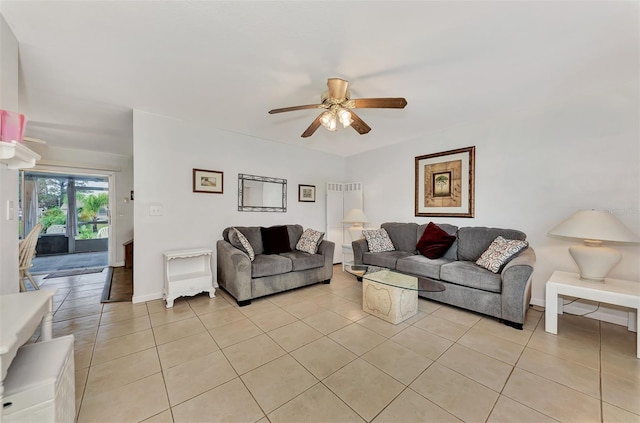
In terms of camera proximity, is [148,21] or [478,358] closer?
[148,21]

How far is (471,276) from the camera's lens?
2.63 m

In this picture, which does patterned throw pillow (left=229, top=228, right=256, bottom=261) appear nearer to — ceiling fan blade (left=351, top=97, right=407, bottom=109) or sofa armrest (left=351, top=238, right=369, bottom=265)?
sofa armrest (left=351, top=238, right=369, bottom=265)

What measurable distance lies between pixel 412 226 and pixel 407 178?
0.87 metres

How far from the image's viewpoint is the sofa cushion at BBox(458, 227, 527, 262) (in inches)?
117

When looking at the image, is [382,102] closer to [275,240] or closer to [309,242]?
[309,242]

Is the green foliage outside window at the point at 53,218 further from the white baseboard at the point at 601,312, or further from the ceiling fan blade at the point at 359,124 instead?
the white baseboard at the point at 601,312

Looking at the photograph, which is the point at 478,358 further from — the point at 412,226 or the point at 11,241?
the point at 11,241

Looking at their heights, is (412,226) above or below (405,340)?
above

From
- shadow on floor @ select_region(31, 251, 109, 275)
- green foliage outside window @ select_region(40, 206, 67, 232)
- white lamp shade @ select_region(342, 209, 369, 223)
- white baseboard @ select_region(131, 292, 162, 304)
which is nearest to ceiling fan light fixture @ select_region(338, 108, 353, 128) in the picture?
white lamp shade @ select_region(342, 209, 369, 223)

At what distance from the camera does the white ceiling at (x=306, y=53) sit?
150 centimetres

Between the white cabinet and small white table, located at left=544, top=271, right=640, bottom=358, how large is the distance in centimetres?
368

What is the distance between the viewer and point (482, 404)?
1.43 metres

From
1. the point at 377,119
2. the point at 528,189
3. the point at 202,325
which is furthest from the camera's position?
the point at 377,119

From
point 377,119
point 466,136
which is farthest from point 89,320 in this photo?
point 466,136
